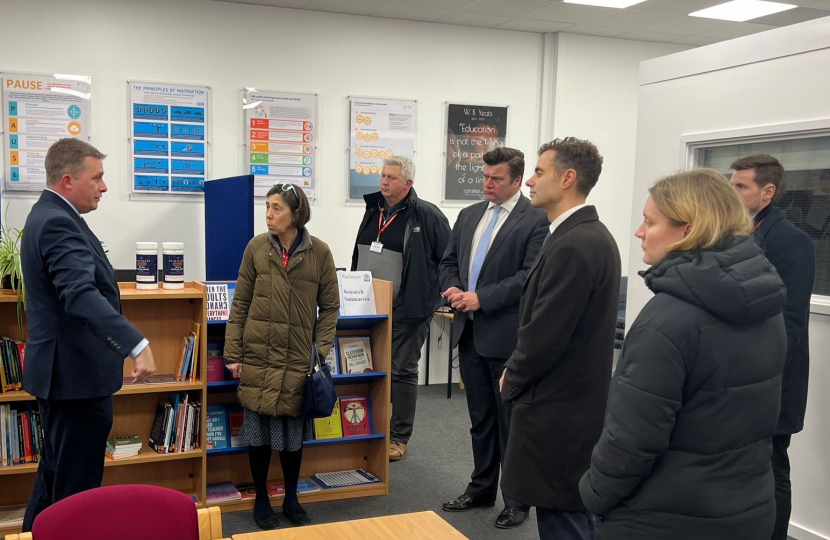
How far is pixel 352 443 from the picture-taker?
4184mm

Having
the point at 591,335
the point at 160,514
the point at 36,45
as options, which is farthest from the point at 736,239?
the point at 36,45

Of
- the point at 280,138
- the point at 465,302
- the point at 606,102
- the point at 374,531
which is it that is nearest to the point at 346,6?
the point at 280,138

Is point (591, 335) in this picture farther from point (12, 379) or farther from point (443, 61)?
point (443, 61)

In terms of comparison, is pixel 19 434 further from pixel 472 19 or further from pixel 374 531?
pixel 472 19

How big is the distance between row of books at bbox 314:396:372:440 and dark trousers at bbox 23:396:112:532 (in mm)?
1520

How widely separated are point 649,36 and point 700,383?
5786 mm

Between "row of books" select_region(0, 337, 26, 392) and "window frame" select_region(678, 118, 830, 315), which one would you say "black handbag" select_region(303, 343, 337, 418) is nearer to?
"row of books" select_region(0, 337, 26, 392)

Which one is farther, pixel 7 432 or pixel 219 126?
pixel 219 126

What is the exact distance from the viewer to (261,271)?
133 inches

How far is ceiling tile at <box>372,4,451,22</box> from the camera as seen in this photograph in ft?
18.9

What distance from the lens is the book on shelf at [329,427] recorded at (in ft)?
13.2

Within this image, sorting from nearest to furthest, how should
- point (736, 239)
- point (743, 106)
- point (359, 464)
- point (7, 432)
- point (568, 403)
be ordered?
point (736, 239)
point (568, 403)
point (7, 432)
point (743, 106)
point (359, 464)

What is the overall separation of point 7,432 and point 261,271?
1.38 metres

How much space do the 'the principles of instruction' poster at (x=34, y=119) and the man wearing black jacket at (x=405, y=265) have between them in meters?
2.46
